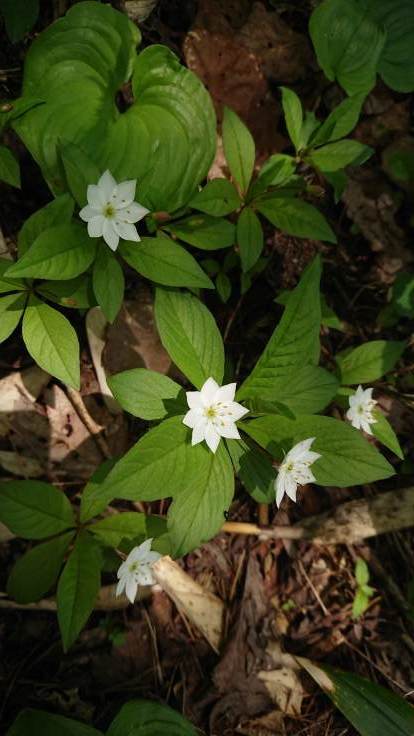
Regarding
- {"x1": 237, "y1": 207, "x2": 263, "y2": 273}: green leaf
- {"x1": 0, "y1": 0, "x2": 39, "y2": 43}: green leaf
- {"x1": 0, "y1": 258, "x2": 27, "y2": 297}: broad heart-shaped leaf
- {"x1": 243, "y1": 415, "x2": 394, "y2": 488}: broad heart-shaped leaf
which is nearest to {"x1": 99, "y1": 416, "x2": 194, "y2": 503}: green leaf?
{"x1": 243, "y1": 415, "x2": 394, "y2": 488}: broad heart-shaped leaf

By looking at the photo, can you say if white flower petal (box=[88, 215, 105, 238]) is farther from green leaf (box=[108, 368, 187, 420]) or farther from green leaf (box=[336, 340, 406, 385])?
green leaf (box=[336, 340, 406, 385])

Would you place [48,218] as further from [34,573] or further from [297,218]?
[34,573]

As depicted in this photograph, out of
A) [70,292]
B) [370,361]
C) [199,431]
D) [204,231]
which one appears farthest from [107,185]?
[370,361]

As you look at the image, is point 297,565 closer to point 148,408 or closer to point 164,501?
point 164,501

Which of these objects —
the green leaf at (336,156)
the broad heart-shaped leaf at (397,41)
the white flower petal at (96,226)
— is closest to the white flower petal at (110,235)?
the white flower petal at (96,226)

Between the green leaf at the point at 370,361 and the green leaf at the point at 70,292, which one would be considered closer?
the green leaf at the point at 70,292

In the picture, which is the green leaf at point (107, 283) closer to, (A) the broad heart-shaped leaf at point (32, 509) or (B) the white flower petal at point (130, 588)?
(A) the broad heart-shaped leaf at point (32, 509)
